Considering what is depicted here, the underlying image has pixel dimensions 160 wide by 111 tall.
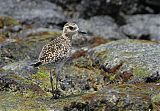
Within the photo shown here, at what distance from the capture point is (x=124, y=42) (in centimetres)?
2856

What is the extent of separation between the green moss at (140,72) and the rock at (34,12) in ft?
62.8

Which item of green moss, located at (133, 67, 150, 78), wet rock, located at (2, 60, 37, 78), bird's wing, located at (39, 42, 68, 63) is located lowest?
wet rock, located at (2, 60, 37, 78)

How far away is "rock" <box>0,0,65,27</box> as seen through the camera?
42219mm

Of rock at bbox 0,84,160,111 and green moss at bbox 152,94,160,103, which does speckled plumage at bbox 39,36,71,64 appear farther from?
green moss at bbox 152,94,160,103

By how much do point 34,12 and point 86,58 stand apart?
1605 centimetres

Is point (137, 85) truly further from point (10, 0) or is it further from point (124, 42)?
point (10, 0)

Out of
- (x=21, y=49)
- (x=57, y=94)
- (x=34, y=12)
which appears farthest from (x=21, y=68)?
(x=34, y=12)

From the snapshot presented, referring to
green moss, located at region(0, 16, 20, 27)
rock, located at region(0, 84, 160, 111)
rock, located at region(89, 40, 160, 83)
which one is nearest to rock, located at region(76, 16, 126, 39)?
green moss, located at region(0, 16, 20, 27)

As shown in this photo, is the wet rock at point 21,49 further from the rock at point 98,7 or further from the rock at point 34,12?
the rock at point 98,7

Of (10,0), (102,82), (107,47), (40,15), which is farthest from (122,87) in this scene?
(10,0)

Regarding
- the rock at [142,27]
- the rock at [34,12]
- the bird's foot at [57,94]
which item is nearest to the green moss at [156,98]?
the bird's foot at [57,94]

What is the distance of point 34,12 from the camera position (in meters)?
43.3

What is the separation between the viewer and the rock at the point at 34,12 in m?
42.2

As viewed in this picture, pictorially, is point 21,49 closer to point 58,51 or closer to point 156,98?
point 58,51
